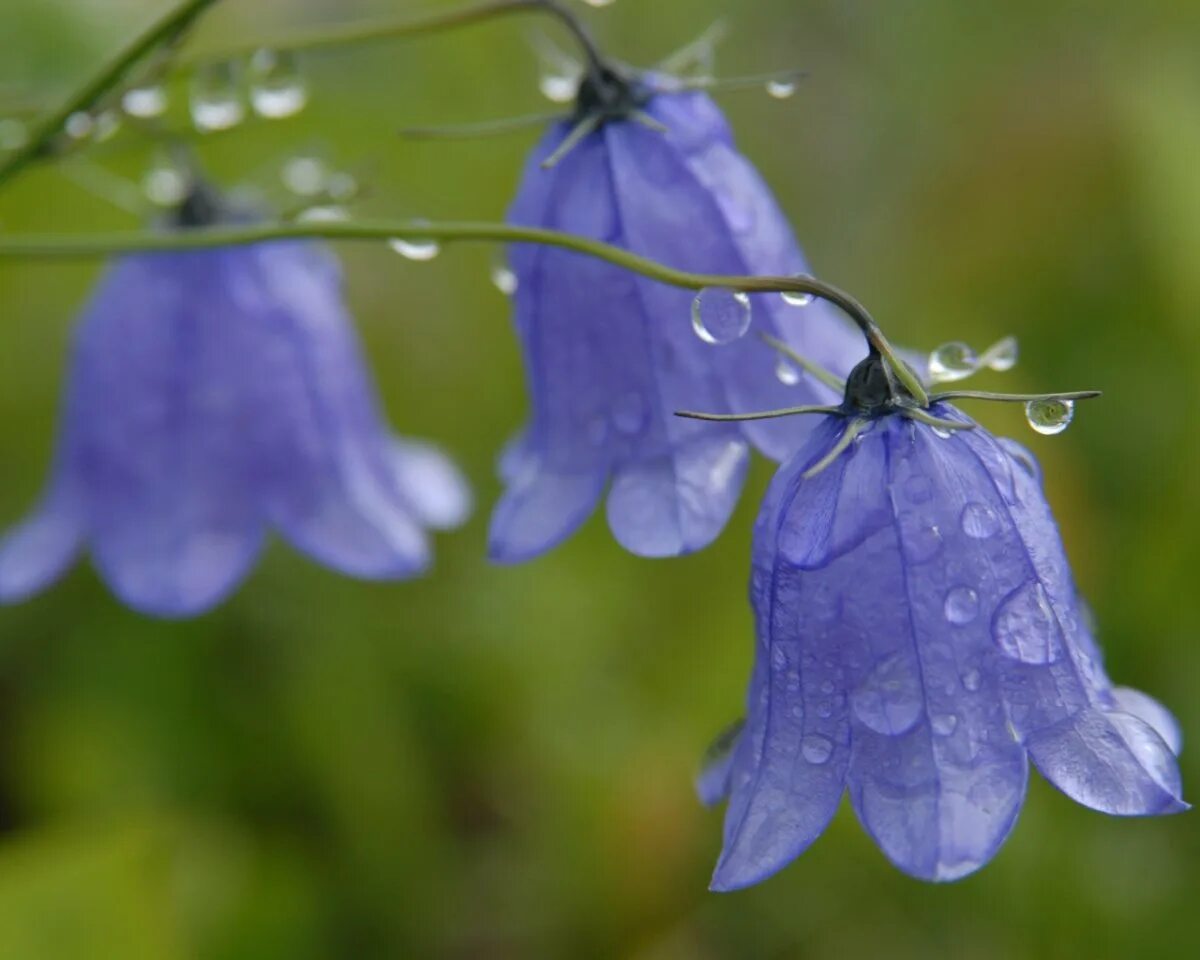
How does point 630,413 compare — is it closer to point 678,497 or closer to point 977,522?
point 678,497

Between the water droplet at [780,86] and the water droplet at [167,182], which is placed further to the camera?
the water droplet at [167,182]

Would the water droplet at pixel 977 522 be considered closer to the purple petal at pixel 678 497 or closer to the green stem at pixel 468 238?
the green stem at pixel 468 238

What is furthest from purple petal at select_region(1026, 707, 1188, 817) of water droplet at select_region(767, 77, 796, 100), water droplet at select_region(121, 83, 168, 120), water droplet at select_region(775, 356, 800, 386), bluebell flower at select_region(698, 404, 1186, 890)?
water droplet at select_region(121, 83, 168, 120)

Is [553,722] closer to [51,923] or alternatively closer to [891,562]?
[51,923]

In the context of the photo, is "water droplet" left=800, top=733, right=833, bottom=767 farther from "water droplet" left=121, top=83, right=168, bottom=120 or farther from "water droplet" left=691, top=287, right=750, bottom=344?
"water droplet" left=121, top=83, right=168, bottom=120

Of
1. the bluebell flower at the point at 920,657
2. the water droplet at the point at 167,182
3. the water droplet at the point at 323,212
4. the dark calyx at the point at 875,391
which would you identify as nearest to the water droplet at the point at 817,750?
the bluebell flower at the point at 920,657

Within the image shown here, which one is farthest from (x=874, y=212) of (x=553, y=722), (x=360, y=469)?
(x=360, y=469)
